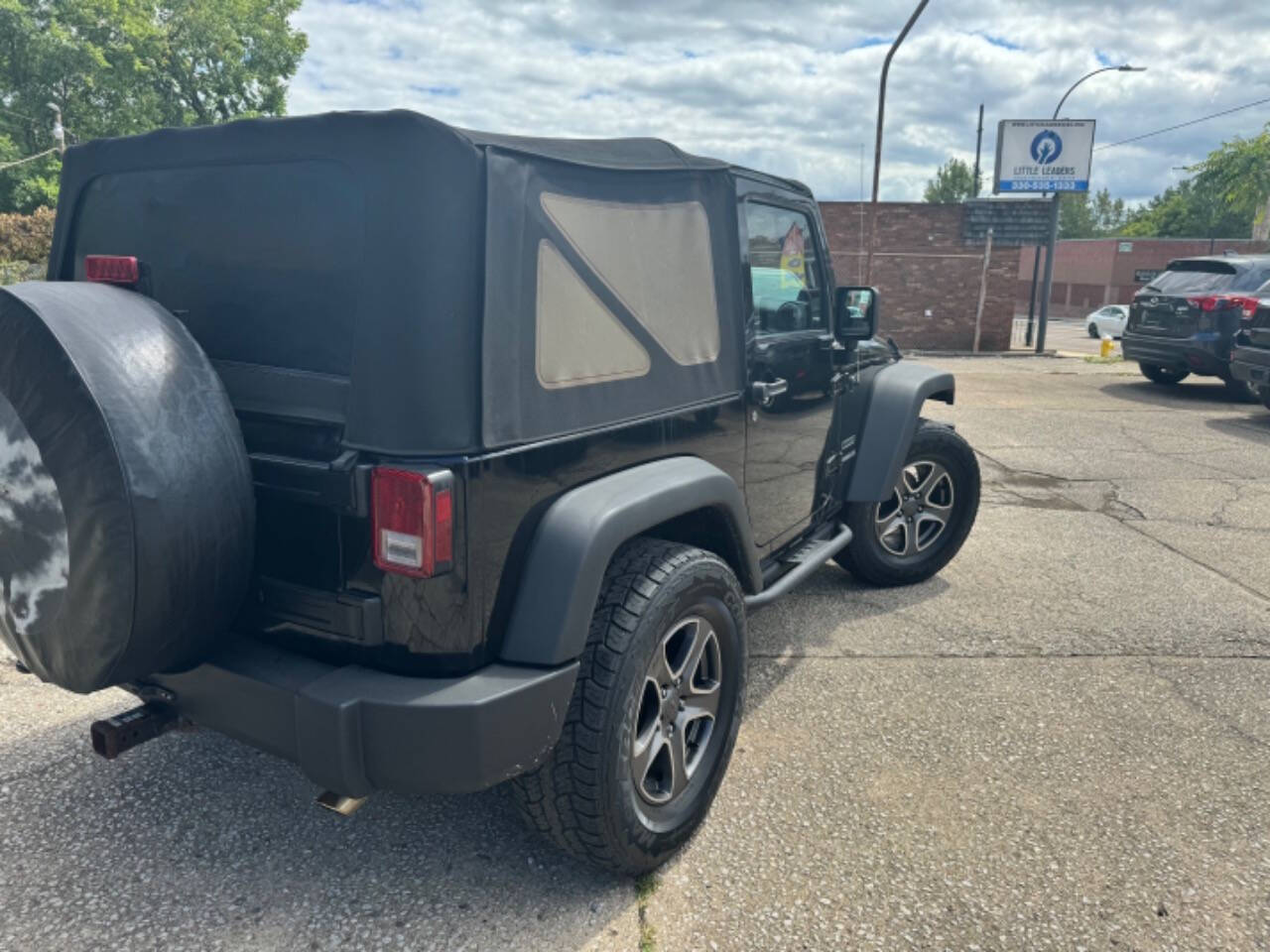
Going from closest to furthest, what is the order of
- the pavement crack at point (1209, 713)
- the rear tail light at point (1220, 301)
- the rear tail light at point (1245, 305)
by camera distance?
the pavement crack at point (1209, 713)
the rear tail light at point (1245, 305)
the rear tail light at point (1220, 301)

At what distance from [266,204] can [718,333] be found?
1363 millimetres

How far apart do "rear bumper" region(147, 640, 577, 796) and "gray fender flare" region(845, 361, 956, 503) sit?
2425mm

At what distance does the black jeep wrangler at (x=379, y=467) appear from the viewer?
6.00ft

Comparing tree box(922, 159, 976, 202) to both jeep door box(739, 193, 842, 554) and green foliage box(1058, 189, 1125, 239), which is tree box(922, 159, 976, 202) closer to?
green foliage box(1058, 189, 1125, 239)

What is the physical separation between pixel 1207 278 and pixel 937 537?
9362mm

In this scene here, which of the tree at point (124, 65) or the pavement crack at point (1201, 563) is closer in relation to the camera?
the pavement crack at point (1201, 563)

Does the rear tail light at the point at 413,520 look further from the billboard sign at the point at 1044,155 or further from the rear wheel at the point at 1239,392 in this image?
the billboard sign at the point at 1044,155

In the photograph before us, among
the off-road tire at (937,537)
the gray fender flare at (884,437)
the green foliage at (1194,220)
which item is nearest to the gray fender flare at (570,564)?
the gray fender flare at (884,437)

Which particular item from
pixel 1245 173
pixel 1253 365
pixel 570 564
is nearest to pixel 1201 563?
pixel 570 564

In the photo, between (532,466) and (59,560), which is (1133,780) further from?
(59,560)

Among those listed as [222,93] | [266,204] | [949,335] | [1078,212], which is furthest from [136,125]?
[1078,212]

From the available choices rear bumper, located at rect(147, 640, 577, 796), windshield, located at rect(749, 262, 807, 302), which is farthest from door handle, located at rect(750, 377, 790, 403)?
rear bumper, located at rect(147, 640, 577, 796)

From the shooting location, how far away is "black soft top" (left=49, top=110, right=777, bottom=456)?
1899 millimetres

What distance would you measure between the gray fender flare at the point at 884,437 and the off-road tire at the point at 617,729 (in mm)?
1850
